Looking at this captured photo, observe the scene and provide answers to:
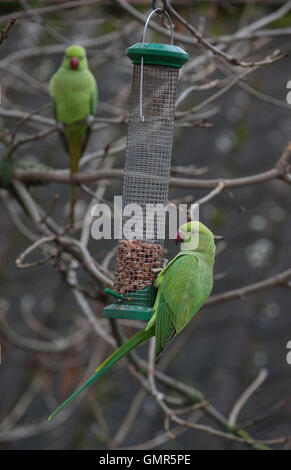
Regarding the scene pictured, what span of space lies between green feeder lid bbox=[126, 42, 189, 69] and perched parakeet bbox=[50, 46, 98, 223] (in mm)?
2074

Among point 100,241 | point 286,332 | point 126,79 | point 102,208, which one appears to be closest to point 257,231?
point 286,332

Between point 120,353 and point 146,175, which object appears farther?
point 146,175

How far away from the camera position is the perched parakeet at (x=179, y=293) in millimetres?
2984

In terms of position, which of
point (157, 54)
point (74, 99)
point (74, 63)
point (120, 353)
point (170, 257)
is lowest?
point (120, 353)

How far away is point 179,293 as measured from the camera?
3.00 m

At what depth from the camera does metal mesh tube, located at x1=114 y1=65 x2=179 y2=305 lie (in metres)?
3.28

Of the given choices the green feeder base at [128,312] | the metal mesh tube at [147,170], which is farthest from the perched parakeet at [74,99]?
the green feeder base at [128,312]

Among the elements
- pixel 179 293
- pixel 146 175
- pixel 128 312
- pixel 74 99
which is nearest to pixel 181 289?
pixel 179 293

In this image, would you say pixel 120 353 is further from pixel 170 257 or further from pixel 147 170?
pixel 170 257

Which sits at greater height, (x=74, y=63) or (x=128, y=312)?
(x=74, y=63)

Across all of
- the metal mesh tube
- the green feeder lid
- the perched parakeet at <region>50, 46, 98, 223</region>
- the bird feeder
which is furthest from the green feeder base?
the perched parakeet at <region>50, 46, 98, 223</region>

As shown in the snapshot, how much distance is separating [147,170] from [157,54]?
805mm

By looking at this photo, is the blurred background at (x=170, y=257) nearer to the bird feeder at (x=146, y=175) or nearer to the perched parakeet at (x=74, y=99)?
the perched parakeet at (x=74, y=99)

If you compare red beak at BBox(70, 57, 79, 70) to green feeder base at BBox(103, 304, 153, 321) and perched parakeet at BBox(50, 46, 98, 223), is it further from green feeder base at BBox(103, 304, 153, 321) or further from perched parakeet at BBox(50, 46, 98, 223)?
green feeder base at BBox(103, 304, 153, 321)
